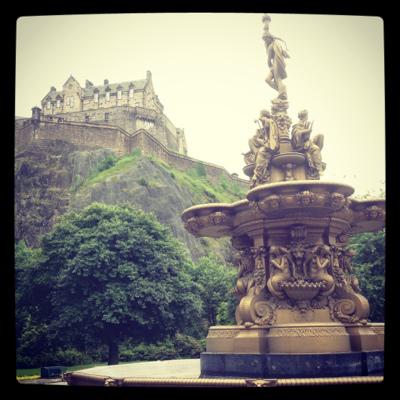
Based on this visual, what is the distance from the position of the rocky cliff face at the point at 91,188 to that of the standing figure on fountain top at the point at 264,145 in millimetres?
45901

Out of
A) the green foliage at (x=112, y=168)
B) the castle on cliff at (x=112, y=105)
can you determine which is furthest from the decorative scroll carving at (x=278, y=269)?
the castle on cliff at (x=112, y=105)

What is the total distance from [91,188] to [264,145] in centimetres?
5144

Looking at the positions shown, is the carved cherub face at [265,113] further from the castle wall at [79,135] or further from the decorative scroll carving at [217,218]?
the castle wall at [79,135]

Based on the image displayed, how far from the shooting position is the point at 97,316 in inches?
1057

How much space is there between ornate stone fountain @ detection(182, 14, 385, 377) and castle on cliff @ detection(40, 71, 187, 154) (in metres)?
68.4

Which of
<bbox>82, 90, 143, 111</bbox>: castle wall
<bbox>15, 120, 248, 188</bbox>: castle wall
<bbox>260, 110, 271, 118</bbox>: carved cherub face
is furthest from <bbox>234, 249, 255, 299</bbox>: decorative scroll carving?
<bbox>82, 90, 143, 111</bbox>: castle wall

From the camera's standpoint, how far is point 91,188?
201 ft

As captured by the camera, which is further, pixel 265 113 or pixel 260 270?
pixel 265 113

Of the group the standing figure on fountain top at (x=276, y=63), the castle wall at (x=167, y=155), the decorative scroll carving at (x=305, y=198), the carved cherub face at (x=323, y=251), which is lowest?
the carved cherub face at (x=323, y=251)

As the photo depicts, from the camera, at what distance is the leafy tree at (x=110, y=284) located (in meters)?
27.1

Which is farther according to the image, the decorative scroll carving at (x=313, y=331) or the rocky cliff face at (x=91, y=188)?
Answer: the rocky cliff face at (x=91, y=188)

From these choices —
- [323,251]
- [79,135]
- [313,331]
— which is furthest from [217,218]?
[79,135]

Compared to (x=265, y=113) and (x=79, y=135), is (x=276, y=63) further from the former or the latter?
(x=79, y=135)
